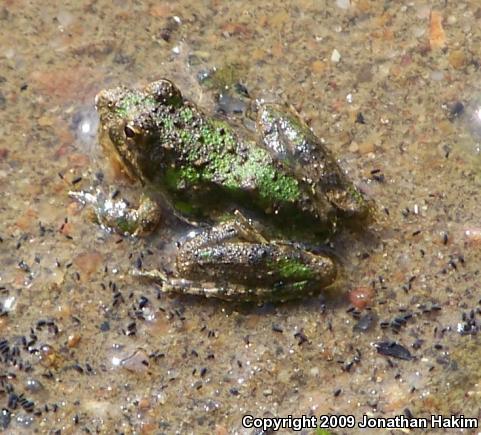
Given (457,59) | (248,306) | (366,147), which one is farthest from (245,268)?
(457,59)

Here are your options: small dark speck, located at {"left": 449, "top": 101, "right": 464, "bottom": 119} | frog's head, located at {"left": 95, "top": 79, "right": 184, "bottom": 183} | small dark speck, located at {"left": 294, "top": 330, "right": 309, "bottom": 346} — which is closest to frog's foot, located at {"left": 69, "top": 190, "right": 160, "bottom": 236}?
frog's head, located at {"left": 95, "top": 79, "right": 184, "bottom": 183}

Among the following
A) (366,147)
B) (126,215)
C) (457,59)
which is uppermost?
(457,59)

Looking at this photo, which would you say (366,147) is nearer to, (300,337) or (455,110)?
(455,110)

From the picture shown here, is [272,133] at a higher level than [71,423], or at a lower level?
higher

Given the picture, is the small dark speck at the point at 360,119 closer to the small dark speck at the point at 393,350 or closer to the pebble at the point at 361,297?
the pebble at the point at 361,297

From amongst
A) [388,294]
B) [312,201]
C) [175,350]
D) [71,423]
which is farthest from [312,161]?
[71,423]

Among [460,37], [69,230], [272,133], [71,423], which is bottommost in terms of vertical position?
[71,423]

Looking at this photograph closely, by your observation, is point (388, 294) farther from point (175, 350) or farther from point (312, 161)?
point (175, 350)
